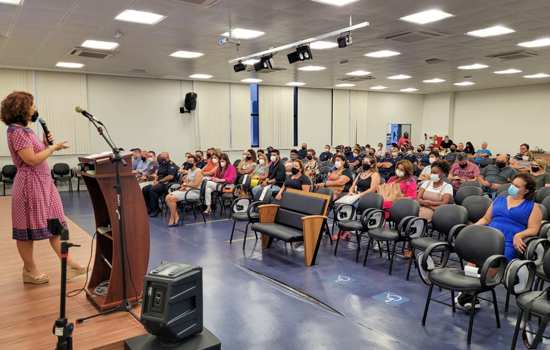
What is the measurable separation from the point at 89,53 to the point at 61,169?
3.81m

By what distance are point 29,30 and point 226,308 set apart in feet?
18.8

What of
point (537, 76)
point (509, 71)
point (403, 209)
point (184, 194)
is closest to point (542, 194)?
point (403, 209)

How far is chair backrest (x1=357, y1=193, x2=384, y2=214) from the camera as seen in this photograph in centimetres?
534

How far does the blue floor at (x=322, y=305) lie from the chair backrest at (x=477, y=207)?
105 centimetres

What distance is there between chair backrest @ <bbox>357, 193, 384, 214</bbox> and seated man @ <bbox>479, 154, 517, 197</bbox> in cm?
286

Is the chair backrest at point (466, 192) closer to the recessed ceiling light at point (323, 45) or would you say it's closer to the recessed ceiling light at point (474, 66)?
the recessed ceiling light at point (323, 45)

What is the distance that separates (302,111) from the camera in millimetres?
15477

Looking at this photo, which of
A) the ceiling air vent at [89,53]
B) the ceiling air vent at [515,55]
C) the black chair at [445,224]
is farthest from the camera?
the ceiling air vent at [515,55]

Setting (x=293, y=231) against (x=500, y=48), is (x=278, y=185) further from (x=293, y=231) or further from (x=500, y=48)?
(x=500, y=48)

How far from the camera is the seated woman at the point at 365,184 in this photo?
6.22m

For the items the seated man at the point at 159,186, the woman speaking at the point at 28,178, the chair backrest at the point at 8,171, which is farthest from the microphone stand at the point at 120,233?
the chair backrest at the point at 8,171

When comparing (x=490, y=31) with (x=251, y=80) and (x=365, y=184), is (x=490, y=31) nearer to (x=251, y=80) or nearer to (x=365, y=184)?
(x=365, y=184)

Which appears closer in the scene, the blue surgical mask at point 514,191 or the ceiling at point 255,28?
the blue surgical mask at point 514,191

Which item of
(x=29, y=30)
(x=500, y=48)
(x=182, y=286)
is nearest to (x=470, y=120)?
(x=500, y=48)
